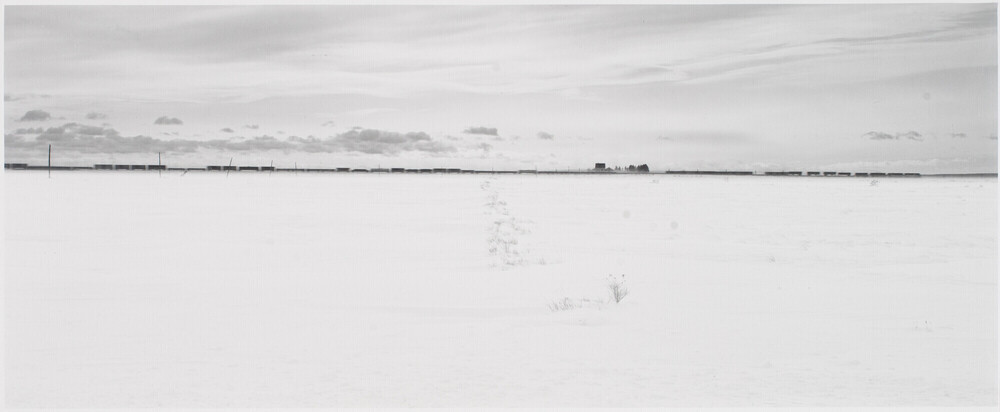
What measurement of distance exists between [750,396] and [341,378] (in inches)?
110

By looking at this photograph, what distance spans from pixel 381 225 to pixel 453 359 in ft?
36.0

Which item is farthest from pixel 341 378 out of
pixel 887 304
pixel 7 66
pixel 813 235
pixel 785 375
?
pixel 813 235

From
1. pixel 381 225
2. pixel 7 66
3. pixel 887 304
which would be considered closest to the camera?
pixel 887 304

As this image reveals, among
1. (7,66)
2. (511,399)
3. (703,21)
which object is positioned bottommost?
(511,399)

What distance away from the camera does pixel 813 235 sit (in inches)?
556

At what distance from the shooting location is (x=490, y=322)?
6.38 metres

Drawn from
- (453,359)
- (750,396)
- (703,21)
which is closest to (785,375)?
(750,396)

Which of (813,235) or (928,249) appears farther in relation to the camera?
(813,235)

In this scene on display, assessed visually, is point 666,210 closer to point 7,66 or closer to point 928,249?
point 928,249

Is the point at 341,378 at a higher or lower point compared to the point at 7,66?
lower

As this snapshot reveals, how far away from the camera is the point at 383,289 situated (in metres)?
8.05

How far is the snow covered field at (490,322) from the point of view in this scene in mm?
4848

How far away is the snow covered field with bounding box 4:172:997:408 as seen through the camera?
4.85 metres

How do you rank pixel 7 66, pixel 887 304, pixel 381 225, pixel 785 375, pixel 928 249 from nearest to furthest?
pixel 785 375
pixel 887 304
pixel 7 66
pixel 928 249
pixel 381 225
